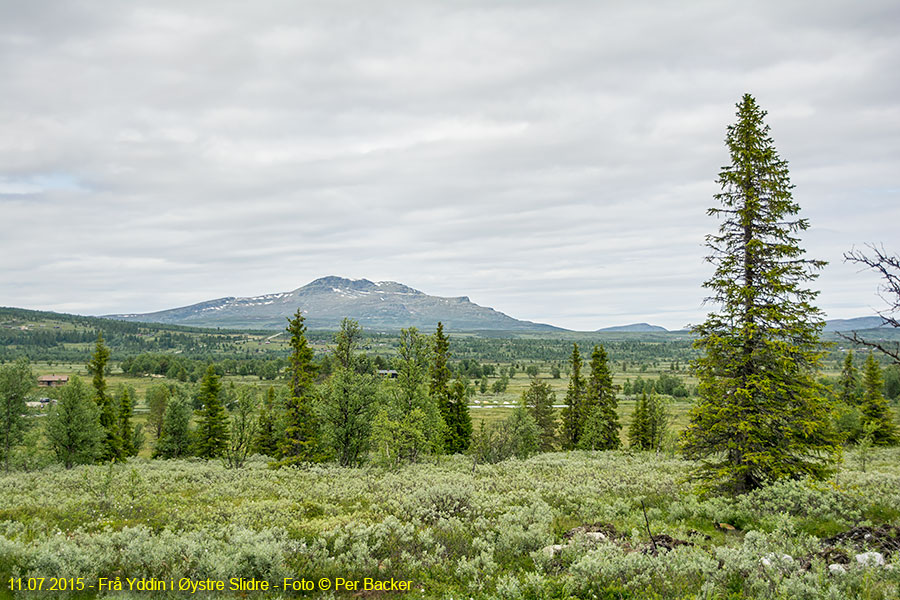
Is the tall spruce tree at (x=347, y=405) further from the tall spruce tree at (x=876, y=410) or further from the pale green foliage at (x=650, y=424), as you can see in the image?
the tall spruce tree at (x=876, y=410)

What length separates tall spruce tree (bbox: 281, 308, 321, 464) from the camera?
1468 inches

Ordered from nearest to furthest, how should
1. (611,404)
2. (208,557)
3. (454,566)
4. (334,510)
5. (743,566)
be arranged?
1. (743,566)
2. (208,557)
3. (454,566)
4. (334,510)
5. (611,404)

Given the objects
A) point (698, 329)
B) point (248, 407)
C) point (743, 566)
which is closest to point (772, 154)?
point (698, 329)

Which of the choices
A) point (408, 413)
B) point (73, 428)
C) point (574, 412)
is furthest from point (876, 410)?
point (73, 428)

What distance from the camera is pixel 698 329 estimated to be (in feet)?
56.5

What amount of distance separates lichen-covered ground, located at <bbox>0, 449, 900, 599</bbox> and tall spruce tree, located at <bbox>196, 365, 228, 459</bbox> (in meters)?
35.8

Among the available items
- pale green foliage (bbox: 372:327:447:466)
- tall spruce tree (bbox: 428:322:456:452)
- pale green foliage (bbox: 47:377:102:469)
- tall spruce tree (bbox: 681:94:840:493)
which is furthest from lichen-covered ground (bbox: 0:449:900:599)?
pale green foliage (bbox: 47:377:102:469)

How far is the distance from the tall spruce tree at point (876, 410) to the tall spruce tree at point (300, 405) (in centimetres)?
6031

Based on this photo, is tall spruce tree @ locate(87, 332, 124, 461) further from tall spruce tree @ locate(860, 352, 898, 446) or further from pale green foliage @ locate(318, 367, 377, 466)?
tall spruce tree @ locate(860, 352, 898, 446)

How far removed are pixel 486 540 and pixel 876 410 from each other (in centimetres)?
6706

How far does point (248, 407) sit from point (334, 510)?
24.6m

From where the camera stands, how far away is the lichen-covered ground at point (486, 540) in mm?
8375

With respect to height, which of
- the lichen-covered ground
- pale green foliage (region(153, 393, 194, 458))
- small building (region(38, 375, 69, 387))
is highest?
the lichen-covered ground

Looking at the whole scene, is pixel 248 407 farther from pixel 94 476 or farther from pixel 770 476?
pixel 770 476
